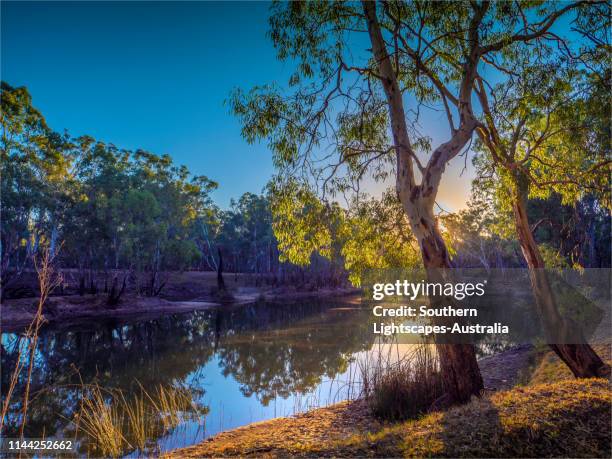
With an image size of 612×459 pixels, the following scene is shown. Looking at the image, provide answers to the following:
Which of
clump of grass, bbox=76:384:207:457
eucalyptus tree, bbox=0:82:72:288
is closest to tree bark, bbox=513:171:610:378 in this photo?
clump of grass, bbox=76:384:207:457

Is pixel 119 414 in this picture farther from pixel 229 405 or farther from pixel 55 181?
pixel 55 181

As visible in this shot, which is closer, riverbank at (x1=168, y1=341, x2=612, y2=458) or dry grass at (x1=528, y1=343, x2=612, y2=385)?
riverbank at (x1=168, y1=341, x2=612, y2=458)

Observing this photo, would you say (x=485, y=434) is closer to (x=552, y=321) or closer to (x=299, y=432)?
(x=299, y=432)

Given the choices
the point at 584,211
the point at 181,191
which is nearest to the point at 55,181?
the point at 181,191

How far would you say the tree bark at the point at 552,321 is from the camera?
18.5 feet

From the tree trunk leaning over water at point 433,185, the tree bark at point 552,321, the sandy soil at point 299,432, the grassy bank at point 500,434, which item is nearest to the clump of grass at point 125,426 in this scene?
the sandy soil at point 299,432

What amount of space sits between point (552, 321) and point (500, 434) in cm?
357

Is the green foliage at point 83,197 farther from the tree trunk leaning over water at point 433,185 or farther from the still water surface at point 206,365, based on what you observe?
the tree trunk leaning over water at point 433,185

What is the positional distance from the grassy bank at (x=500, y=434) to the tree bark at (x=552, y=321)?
1207 mm

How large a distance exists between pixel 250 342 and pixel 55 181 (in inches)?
613

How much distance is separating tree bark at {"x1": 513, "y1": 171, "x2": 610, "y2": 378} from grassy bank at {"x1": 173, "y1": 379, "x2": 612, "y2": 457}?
1207 millimetres

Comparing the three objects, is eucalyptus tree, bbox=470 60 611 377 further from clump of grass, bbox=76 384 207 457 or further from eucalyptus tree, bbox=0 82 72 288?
eucalyptus tree, bbox=0 82 72 288

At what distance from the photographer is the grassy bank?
2.97 m

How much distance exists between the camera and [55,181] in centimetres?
2238
